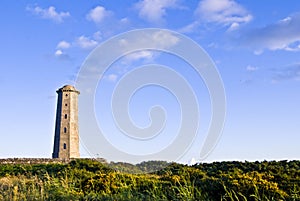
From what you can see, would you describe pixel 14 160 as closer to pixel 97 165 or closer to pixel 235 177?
pixel 97 165

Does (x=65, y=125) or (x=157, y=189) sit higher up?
(x=65, y=125)

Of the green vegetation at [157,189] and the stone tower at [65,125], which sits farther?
the stone tower at [65,125]

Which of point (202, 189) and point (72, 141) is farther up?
point (72, 141)

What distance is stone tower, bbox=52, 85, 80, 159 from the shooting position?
1750 inches

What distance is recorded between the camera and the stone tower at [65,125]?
1750 inches

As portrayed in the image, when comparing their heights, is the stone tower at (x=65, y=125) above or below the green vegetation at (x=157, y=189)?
above

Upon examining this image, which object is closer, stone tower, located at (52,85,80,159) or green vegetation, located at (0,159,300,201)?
green vegetation, located at (0,159,300,201)

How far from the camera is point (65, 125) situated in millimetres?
44719

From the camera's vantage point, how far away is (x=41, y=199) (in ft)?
29.6

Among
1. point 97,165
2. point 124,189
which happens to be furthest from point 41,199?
point 97,165

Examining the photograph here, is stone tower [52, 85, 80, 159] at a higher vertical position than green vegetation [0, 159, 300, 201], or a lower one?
higher

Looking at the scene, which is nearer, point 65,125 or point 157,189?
point 157,189

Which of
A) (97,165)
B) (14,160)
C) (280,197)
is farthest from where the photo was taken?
(14,160)

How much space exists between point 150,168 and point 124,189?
738cm
